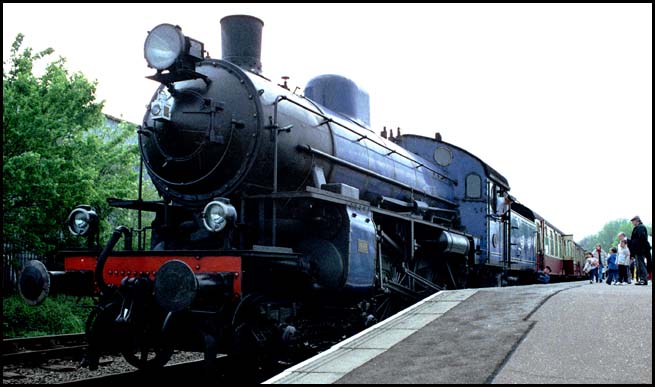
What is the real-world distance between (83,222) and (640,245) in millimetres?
9983

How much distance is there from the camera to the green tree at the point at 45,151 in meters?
11.5

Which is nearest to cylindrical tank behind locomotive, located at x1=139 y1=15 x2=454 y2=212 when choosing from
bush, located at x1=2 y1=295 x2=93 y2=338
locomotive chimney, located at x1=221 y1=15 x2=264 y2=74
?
locomotive chimney, located at x1=221 y1=15 x2=264 y2=74

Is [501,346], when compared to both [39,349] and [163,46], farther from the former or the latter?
[39,349]

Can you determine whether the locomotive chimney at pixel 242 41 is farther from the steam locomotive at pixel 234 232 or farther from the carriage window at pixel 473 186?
the carriage window at pixel 473 186

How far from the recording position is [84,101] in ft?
45.0

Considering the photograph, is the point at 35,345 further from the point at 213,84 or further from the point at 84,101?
the point at 84,101

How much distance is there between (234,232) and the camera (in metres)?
6.56

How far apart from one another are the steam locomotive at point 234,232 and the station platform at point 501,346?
1064 mm

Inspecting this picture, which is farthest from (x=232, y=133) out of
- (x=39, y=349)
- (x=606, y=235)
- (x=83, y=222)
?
(x=606, y=235)

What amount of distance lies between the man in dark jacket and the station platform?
4.74 m

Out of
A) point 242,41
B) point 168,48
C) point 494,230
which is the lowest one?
point 494,230

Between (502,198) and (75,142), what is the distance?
30.7 ft

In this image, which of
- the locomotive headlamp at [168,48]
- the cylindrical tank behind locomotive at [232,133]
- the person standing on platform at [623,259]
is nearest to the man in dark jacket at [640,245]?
the person standing on platform at [623,259]

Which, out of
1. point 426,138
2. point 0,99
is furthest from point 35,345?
point 426,138
